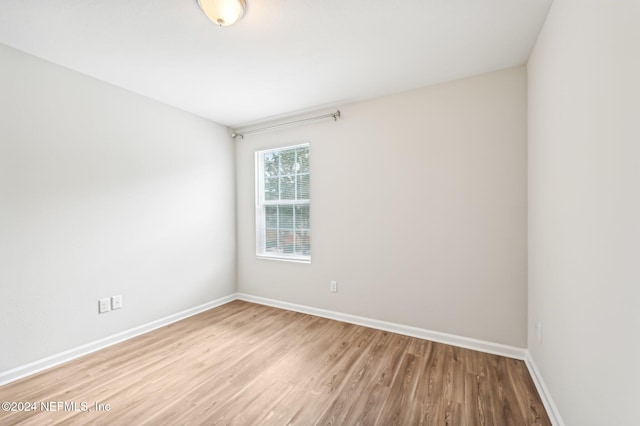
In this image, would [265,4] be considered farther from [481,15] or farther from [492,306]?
[492,306]

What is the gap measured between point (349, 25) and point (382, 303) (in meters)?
2.47

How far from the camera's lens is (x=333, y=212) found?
10.2 ft

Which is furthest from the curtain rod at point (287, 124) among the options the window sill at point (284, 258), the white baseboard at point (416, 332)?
the white baseboard at point (416, 332)

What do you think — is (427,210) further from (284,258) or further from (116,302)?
(116,302)

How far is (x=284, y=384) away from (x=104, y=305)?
1855 mm

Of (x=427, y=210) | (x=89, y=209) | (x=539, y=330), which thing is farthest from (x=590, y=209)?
(x=89, y=209)

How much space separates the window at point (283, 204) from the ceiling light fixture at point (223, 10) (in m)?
1.80

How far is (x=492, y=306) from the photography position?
7.67 feet

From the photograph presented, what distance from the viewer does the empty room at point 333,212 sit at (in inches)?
50.5

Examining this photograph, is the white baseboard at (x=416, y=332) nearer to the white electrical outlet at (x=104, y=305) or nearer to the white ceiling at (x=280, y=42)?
the white electrical outlet at (x=104, y=305)

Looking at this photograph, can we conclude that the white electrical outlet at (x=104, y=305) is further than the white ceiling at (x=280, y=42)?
Yes

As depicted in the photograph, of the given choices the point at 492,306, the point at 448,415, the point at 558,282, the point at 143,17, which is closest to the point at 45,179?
the point at 143,17

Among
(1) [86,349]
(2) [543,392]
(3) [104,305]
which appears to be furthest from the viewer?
(3) [104,305]

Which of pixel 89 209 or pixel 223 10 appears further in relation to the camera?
pixel 89 209
